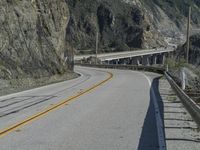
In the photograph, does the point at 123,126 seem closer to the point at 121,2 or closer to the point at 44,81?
the point at 44,81

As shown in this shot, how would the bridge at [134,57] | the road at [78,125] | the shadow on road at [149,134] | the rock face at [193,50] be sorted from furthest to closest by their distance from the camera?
the bridge at [134,57]
the rock face at [193,50]
the road at [78,125]
the shadow on road at [149,134]

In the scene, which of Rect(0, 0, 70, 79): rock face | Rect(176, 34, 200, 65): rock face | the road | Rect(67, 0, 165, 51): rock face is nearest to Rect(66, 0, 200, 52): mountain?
Rect(67, 0, 165, 51): rock face

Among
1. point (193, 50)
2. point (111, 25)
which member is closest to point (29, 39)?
point (193, 50)

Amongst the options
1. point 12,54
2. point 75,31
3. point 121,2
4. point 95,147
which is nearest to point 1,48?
point 12,54

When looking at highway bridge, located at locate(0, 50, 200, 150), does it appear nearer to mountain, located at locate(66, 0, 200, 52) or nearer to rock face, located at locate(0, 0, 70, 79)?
rock face, located at locate(0, 0, 70, 79)

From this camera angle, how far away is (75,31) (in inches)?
5330

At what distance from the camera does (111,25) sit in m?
148

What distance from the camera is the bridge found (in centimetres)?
10781

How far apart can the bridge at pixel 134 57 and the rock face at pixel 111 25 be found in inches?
217

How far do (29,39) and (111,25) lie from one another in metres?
116

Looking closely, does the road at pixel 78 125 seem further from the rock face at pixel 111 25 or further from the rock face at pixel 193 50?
the rock face at pixel 111 25

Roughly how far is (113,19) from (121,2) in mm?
16076

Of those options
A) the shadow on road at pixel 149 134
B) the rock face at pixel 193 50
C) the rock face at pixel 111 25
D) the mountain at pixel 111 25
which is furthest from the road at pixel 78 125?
the rock face at pixel 111 25

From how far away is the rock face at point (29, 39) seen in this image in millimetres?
28609
